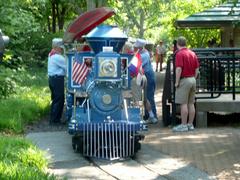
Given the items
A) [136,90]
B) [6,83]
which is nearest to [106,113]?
[136,90]

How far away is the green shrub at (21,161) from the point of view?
6188 millimetres

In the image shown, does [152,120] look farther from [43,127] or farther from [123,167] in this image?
[123,167]

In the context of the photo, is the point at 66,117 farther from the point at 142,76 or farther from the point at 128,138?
the point at 128,138

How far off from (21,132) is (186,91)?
308 cm

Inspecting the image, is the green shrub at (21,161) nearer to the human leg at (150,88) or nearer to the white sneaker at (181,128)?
the white sneaker at (181,128)

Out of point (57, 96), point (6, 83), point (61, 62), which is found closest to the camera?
point (61, 62)

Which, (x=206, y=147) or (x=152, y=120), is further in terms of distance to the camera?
(x=152, y=120)

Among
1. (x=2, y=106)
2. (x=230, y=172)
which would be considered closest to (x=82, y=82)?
(x=2, y=106)

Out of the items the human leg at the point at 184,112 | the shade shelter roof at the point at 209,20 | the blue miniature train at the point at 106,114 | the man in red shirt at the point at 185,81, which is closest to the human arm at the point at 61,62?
the blue miniature train at the point at 106,114

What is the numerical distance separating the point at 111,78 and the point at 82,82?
1785 millimetres

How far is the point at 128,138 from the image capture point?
335 inches

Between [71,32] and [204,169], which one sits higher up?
[71,32]

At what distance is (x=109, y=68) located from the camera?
8609 millimetres

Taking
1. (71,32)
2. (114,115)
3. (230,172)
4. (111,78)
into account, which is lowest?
(230,172)
